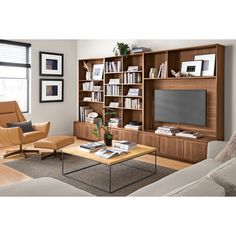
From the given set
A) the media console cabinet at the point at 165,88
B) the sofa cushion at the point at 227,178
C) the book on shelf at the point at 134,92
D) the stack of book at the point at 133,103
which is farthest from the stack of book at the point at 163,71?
the sofa cushion at the point at 227,178

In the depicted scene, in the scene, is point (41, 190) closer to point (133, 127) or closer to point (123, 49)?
point (133, 127)

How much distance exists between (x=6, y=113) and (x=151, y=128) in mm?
2679

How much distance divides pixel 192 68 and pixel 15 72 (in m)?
3.58

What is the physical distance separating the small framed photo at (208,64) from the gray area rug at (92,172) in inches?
65.4

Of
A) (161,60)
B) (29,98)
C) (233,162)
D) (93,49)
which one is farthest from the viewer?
(93,49)

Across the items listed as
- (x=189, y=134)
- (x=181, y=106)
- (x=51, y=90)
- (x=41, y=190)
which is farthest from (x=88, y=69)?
(x=41, y=190)

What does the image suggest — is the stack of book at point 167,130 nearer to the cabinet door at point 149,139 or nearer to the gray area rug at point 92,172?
the cabinet door at point 149,139

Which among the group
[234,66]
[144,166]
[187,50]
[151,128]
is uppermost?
[187,50]

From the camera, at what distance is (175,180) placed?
7.72ft

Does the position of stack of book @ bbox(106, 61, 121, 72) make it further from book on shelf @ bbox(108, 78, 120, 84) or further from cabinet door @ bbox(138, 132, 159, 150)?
cabinet door @ bbox(138, 132, 159, 150)
